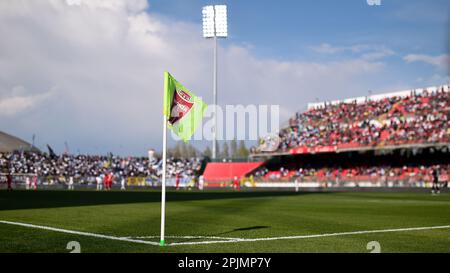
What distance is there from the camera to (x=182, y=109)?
36.1 ft

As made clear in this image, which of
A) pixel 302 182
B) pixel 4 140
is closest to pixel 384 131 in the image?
pixel 302 182

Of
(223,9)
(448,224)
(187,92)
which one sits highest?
(223,9)

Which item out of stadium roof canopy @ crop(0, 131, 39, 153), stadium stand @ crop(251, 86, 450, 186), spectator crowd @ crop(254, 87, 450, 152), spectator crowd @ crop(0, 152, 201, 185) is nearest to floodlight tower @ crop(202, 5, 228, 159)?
stadium stand @ crop(251, 86, 450, 186)

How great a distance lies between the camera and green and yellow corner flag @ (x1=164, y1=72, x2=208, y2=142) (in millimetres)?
10672

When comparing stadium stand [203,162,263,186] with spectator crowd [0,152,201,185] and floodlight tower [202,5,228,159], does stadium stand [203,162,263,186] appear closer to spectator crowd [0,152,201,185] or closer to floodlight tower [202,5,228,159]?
spectator crowd [0,152,201,185]

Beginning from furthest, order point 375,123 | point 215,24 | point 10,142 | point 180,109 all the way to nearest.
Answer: point 10,142 → point 215,24 → point 375,123 → point 180,109

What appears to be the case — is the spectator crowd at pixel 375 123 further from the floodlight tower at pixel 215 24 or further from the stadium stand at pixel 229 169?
the floodlight tower at pixel 215 24

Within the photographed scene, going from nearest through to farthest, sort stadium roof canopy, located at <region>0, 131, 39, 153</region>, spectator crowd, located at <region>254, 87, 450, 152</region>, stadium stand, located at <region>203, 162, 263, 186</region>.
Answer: spectator crowd, located at <region>254, 87, 450, 152</region>
stadium stand, located at <region>203, 162, 263, 186</region>
stadium roof canopy, located at <region>0, 131, 39, 153</region>

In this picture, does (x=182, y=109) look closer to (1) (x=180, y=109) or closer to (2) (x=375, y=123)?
A: (1) (x=180, y=109)

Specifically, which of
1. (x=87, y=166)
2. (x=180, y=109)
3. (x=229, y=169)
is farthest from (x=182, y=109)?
(x=87, y=166)

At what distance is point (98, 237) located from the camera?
1113 centimetres
